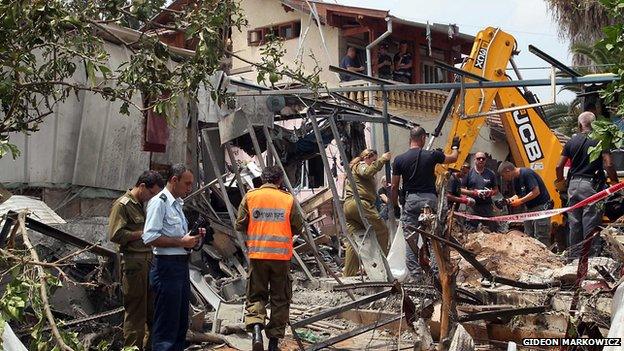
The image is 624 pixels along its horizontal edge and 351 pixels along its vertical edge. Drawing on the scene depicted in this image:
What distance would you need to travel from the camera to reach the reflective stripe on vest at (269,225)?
7.72 metres

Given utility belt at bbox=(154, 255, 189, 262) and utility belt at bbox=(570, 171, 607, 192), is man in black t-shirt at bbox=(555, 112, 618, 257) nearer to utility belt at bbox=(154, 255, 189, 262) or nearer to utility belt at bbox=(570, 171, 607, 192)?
utility belt at bbox=(570, 171, 607, 192)

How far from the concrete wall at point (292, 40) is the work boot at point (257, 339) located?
50.5ft

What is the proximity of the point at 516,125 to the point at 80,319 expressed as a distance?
772 centimetres

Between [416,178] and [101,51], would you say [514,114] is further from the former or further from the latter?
[101,51]

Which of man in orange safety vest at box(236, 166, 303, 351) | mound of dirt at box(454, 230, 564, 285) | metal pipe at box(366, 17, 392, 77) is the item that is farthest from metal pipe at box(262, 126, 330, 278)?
metal pipe at box(366, 17, 392, 77)

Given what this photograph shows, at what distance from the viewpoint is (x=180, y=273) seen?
7.32m

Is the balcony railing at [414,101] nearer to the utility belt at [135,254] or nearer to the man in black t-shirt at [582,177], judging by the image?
the man in black t-shirt at [582,177]

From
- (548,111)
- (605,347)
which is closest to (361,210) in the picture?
(605,347)

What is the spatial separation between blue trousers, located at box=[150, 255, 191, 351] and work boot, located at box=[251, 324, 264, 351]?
0.72 metres

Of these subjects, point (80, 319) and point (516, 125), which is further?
point (516, 125)

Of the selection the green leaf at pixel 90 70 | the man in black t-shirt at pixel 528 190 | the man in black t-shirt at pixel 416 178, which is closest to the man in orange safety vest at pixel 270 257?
the man in black t-shirt at pixel 416 178

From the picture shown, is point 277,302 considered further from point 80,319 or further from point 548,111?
point 548,111

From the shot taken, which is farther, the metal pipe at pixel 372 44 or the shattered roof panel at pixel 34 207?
the metal pipe at pixel 372 44

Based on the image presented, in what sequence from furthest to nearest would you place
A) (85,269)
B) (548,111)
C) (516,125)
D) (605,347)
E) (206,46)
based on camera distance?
(548,111), (516,125), (85,269), (206,46), (605,347)
